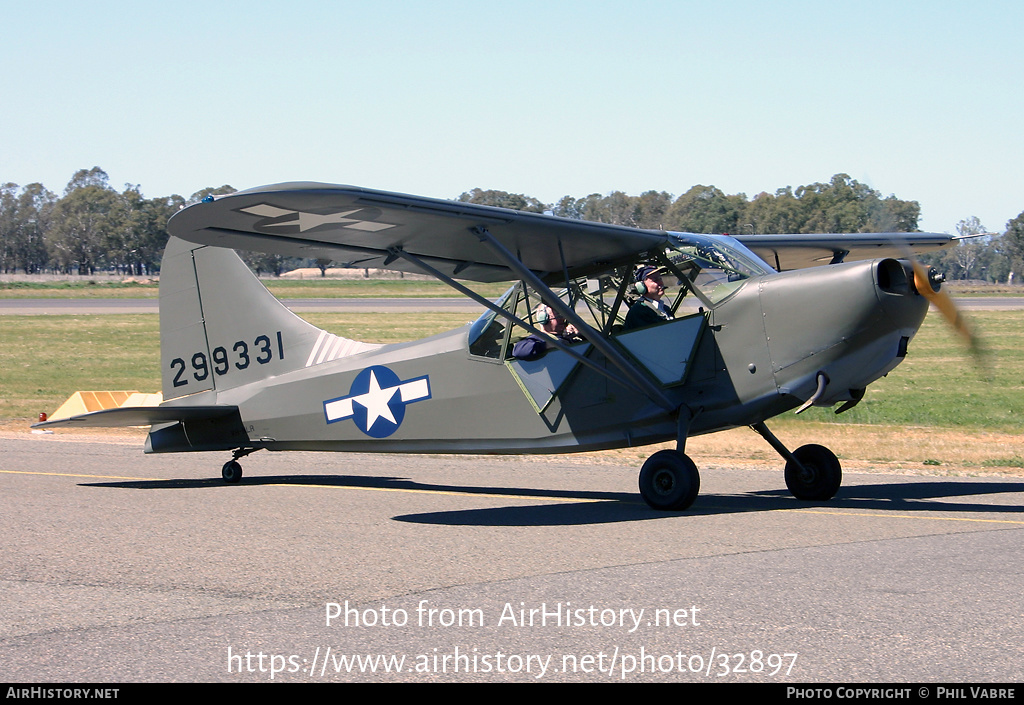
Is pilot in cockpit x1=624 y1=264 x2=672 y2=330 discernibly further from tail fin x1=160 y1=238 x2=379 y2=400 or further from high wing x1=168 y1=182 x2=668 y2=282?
tail fin x1=160 y1=238 x2=379 y2=400

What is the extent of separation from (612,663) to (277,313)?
817 centimetres

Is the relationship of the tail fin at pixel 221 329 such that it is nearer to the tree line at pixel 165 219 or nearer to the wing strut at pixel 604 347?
the wing strut at pixel 604 347

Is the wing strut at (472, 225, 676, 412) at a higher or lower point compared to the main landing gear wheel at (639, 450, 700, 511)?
higher

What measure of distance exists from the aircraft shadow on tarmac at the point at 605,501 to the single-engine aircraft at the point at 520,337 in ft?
1.08

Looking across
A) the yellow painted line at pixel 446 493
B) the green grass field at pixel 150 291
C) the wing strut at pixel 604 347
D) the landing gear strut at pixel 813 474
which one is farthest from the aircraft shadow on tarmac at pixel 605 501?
the green grass field at pixel 150 291

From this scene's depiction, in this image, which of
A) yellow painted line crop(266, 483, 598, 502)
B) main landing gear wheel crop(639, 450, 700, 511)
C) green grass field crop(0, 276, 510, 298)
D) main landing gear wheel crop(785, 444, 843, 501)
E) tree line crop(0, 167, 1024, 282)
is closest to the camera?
main landing gear wheel crop(639, 450, 700, 511)

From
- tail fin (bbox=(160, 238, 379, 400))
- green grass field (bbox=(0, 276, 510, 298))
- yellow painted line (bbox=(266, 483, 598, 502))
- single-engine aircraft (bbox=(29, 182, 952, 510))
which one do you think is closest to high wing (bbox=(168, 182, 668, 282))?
single-engine aircraft (bbox=(29, 182, 952, 510))

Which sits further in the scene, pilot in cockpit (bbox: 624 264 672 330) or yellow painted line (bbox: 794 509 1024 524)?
pilot in cockpit (bbox: 624 264 672 330)

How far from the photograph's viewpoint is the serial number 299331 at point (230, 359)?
1188 cm

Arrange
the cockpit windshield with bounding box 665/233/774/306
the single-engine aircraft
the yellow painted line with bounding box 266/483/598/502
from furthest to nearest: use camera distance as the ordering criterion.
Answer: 1. the yellow painted line with bounding box 266/483/598/502
2. the cockpit windshield with bounding box 665/233/774/306
3. the single-engine aircraft

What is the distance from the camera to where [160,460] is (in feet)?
44.0

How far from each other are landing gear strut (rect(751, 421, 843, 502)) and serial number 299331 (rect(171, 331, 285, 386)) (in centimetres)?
553

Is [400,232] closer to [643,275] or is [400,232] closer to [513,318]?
[513,318]

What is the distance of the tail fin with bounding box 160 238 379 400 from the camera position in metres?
11.8
